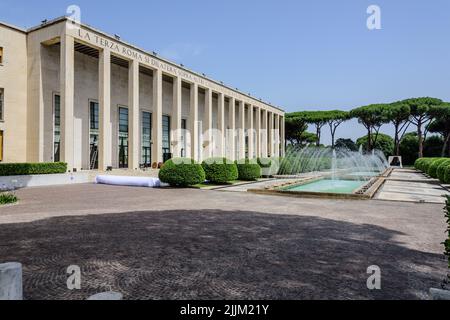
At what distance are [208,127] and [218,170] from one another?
797 inches

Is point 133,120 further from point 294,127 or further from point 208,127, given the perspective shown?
point 294,127

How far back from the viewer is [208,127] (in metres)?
37.8

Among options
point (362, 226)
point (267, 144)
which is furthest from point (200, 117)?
point (362, 226)

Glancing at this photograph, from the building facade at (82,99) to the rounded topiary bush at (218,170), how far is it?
10133 mm

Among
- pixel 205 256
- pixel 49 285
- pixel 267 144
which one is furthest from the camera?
pixel 267 144

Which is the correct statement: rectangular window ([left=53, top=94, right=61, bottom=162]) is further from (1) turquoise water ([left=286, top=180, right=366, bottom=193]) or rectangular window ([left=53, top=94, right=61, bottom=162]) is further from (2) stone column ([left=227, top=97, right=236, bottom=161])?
(2) stone column ([left=227, top=97, right=236, bottom=161])

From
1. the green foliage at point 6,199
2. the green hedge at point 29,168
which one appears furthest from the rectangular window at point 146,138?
the green foliage at point 6,199

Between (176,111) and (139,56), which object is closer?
(139,56)

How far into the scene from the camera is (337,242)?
561cm

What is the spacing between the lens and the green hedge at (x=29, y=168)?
1690 centimetres

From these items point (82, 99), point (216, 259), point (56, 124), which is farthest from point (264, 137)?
point (216, 259)

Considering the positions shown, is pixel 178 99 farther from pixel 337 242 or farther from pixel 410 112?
pixel 410 112

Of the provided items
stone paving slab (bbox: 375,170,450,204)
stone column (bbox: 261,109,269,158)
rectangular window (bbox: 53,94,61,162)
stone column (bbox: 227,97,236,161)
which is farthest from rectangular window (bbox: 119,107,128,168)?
stone column (bbox: 261,109,269,158)

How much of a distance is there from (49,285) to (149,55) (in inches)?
1120
